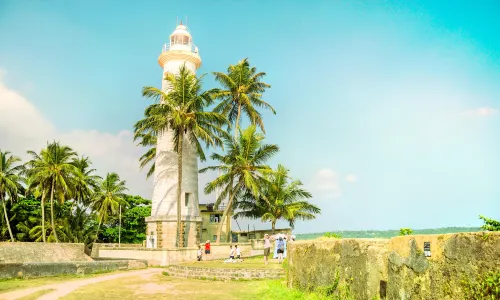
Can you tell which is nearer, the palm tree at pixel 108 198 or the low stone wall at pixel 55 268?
the low stone wall at pixel 55 268

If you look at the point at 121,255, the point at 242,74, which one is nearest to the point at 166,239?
the point at 121,255

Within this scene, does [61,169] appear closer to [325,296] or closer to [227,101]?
[227,101]

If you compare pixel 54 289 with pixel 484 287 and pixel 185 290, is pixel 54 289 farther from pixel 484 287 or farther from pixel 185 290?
pixel 484 287

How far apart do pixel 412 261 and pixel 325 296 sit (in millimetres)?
3232

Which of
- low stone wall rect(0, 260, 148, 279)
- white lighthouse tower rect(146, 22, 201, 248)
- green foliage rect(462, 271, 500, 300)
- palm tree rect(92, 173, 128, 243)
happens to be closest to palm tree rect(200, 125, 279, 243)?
white lighthouse tower rect(146, 22, 201, 248)

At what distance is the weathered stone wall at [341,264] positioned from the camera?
7727 mm

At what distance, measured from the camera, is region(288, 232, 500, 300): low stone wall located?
530 cm

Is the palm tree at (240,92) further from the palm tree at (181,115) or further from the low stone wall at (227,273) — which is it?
the low stone wall at (227,273)

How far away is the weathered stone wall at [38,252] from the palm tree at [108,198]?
74.1 feet

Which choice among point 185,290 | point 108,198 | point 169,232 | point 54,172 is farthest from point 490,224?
point 108,198

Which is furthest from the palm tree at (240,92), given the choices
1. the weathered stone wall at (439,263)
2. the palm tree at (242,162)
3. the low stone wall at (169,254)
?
the weathered stone wall at (439,263)

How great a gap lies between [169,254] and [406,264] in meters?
19.0

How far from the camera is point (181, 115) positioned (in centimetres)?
2675

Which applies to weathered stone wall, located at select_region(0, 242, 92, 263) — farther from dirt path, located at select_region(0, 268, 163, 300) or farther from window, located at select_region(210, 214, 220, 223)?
window, located at select_region(210, 214, 220, 223)
